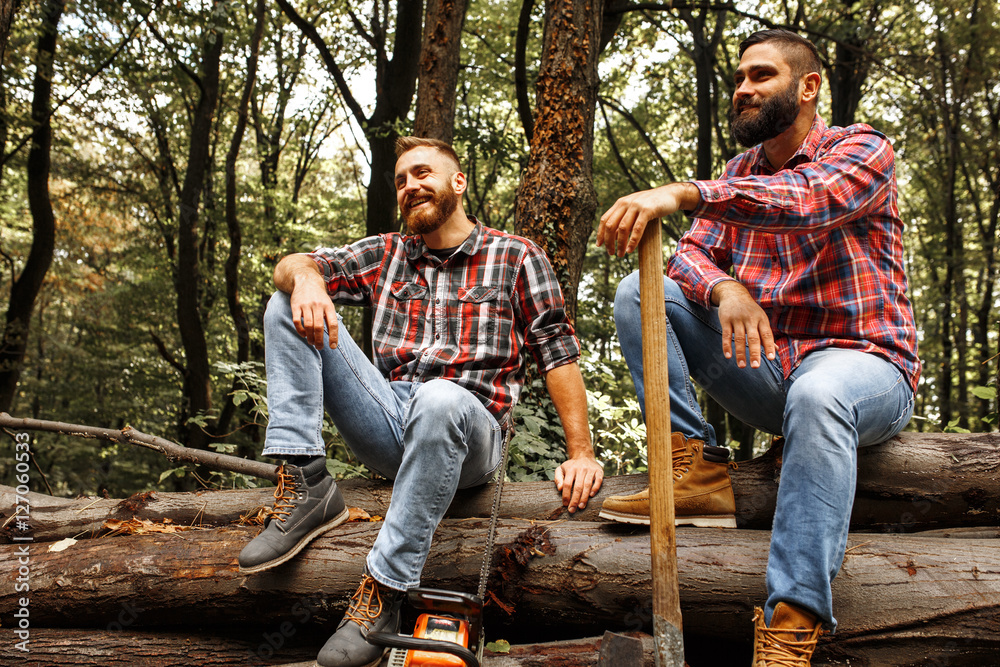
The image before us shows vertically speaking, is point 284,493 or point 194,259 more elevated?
point 194,259

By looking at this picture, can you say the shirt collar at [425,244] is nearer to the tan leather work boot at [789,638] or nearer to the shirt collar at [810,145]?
the shirt collar at [810,145]

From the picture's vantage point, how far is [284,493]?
251 cm

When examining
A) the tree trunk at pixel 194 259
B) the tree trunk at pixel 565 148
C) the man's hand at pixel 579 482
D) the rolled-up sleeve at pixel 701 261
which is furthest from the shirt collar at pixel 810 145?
the tree trunk at pixel 194 259

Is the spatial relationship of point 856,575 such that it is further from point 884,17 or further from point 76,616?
point 884,17

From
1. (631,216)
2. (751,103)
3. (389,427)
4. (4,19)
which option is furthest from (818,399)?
(4,19)

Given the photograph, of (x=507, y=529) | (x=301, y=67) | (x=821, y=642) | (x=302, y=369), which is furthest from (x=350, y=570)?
(x=301, y=67)

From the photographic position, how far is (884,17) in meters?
10.7

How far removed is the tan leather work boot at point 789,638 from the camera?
1860mm

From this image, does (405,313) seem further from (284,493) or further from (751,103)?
(751,103)

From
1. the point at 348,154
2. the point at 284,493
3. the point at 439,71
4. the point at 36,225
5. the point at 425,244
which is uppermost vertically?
the point at 348,154

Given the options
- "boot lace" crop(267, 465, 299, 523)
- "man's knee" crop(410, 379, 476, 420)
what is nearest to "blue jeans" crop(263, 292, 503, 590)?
"man's knee" crop(410, 379, 476, 420)

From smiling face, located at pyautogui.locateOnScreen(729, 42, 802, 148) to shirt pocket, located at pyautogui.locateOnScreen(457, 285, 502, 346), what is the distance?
1.20 meters

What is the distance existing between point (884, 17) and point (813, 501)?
11.7m

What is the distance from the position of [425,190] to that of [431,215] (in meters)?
0.12
